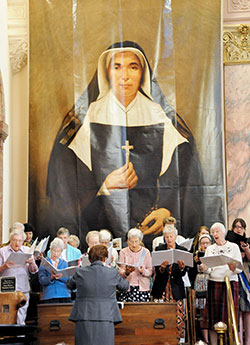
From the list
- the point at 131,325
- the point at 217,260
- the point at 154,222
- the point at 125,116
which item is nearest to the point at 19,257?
the point at 131,325

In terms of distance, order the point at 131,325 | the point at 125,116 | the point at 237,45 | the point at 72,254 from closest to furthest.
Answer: the point at 131,325 < the point at 72,254 < the point at 125,116 < the point at 237,45

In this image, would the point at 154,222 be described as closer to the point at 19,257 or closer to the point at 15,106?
the point at 15,106

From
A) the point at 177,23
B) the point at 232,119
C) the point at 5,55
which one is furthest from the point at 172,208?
the point at 5,55

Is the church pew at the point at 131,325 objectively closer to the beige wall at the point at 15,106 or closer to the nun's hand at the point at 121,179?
the nun's hand at the point at 121,179

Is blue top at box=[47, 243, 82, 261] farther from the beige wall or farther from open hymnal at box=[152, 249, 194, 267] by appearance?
the beige wall

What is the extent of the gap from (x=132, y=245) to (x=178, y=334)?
1234mm

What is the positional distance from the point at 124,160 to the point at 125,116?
2.80 feet

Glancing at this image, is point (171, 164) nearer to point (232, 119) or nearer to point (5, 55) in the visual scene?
point (232, 119)

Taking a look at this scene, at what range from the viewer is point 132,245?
8.54 metres

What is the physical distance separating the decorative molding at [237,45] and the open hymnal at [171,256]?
6.41 m

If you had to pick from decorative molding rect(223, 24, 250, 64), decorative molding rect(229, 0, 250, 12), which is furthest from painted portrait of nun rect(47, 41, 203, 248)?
decorative molding rect(229, 0, 250, 12)

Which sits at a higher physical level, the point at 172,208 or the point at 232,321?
the point at 172,208

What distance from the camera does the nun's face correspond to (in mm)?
13047

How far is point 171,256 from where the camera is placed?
320 inches
